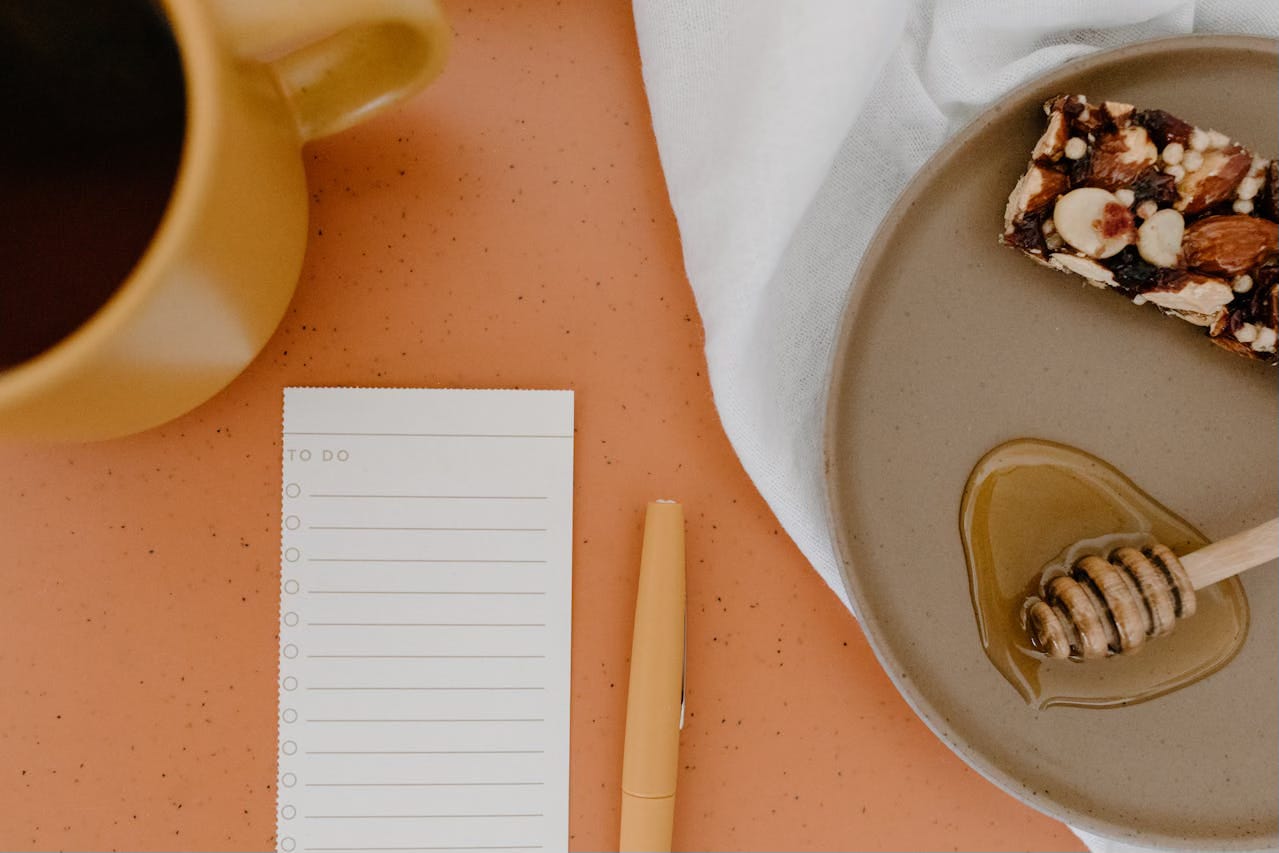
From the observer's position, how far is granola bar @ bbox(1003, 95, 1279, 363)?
467 millimetres

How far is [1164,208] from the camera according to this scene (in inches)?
18.8

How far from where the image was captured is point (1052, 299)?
507 millimetres

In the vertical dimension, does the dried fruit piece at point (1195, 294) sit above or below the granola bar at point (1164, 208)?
below

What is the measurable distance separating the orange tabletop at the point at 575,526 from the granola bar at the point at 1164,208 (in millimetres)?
202

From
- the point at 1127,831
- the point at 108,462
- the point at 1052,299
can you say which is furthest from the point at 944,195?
the point at 108,462

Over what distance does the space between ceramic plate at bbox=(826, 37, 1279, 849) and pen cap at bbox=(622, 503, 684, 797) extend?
0.31ft

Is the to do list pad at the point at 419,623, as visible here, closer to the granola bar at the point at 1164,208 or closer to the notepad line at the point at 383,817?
the notepad line at the point at 383,817

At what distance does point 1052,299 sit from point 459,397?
324 millimetres

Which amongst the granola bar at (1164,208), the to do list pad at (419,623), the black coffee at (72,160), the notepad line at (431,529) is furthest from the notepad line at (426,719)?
the granola bar at (1164,208)

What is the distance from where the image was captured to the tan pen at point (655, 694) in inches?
19.7

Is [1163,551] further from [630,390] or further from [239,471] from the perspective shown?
[239,471]

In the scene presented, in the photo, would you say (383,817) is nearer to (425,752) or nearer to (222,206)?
(425,752)

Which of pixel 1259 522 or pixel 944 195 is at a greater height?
pixel 944 195

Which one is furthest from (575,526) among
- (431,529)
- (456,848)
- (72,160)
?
(72,160)
